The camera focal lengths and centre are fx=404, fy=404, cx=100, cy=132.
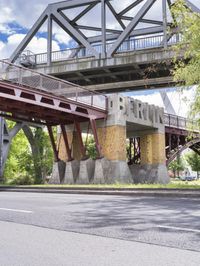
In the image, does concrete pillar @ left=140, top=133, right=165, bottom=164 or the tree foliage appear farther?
concrete pillar @ left=140, top=133, right=165, bottom=164

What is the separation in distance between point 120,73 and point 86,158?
492 inches

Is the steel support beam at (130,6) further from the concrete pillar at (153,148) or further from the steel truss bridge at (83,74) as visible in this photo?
the concrete pillar at (153,148)

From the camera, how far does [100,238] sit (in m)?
6.55

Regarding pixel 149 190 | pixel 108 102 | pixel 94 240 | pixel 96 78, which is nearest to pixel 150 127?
pixel 108 102

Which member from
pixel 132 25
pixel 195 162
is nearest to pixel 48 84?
pixel 132 25

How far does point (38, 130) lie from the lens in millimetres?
37250

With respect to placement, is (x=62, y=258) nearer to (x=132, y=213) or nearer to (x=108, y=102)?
(x=132, y=213)

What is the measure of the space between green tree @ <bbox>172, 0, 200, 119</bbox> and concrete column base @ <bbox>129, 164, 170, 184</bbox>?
16.1m

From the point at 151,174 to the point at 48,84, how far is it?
42.4 feet

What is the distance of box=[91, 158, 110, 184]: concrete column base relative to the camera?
26375 millimetres

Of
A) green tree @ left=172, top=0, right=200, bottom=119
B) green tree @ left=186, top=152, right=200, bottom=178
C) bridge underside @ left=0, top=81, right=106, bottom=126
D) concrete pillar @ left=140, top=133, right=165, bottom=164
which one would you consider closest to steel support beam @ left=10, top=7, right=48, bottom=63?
bridge underside @ left=0, top=81, right=106, bottom=126

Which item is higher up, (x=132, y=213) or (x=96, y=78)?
(x=96, y=78)

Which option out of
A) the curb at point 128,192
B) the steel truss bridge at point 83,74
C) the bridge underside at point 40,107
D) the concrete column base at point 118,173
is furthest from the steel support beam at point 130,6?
the curb at point 128,192

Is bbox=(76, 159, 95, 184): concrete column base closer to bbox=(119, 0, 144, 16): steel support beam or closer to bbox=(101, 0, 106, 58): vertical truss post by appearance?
bbox=(101, 0, 106, 58): vertical truss post
